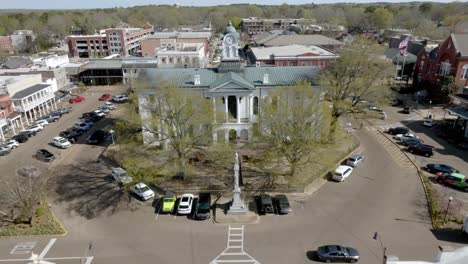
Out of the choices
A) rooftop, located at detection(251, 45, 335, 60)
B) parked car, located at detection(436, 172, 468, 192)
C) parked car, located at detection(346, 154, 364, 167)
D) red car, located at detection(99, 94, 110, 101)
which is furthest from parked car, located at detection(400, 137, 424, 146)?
red car, located at detection(99, 94, 110, 101)

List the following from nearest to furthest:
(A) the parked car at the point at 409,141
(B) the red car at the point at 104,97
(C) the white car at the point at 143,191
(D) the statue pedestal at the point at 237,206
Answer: (D) the statue pedestal at the point at 237,206, (C) the white car at the point at 143,191, (A) the parked car at the point at 409,141, (B) the red car at the point at 104,97

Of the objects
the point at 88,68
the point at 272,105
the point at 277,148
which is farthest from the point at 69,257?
the point at 88,68

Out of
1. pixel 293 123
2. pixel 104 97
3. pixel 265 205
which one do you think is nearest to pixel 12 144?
pixel 104 97

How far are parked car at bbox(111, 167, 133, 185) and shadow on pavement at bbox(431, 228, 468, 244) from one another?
102 feet

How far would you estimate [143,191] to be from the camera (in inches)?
1446

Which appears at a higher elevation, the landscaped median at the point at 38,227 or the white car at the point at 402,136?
the white car at the point at 402,136

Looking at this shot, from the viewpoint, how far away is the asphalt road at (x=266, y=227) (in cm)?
2839

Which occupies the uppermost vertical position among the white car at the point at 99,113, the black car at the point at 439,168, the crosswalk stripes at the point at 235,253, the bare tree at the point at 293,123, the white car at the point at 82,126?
the bare tree at the point at 293,123

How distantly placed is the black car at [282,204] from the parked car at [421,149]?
22809 millimetres

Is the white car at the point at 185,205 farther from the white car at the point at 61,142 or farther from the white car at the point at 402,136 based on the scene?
the white car at the point at 402,136

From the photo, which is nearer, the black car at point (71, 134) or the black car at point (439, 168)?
the black car at point (439, 168)

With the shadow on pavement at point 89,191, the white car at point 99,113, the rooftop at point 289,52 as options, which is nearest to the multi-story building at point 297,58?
the rooftop at point 289,52

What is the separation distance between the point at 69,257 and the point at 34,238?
5040 millimetres

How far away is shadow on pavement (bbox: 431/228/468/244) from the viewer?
96.4 ft
